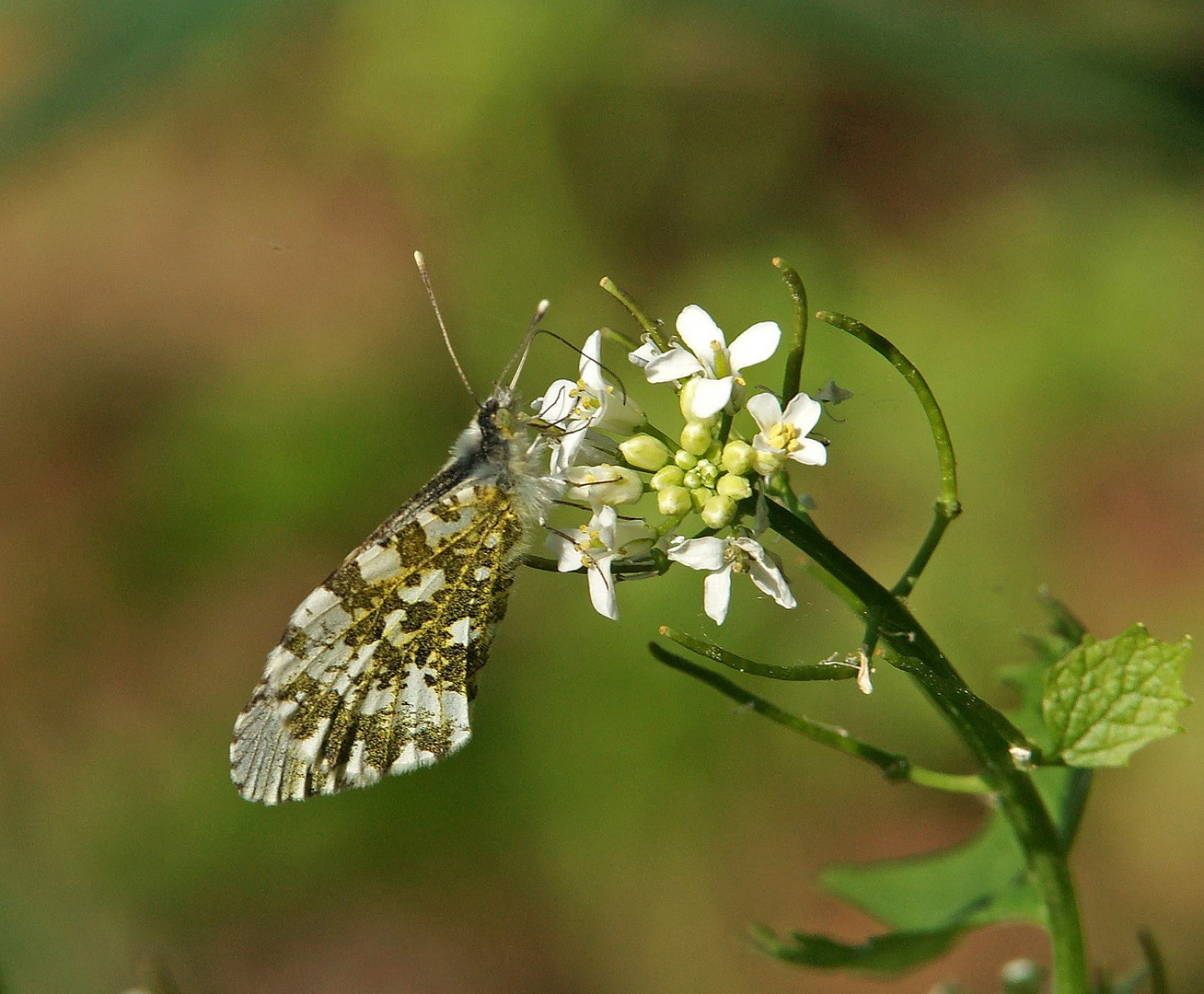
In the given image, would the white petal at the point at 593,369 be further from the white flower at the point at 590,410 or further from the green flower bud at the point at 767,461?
the green flower bud at the point at 767,461

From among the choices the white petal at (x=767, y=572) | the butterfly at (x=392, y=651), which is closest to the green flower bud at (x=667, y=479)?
the white petal at (x=767, y=572)

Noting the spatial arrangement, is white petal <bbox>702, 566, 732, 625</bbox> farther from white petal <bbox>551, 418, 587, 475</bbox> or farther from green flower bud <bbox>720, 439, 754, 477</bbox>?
white petal <bbox>551, 418, 587, 475</bbox>

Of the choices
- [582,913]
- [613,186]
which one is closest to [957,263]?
[613,186]

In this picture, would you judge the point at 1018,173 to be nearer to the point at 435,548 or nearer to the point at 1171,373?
the point at 1171,373

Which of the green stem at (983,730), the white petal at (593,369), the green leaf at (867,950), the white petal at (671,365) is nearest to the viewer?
the green stem at (983,730)

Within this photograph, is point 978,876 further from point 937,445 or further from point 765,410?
point 765,410

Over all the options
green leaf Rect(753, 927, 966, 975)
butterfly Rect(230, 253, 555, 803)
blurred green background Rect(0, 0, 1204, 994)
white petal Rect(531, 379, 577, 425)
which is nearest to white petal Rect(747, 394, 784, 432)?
white petal Rect(531, 379, 577, 425)

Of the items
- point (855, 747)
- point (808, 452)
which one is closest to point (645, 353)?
point (808, 452)
